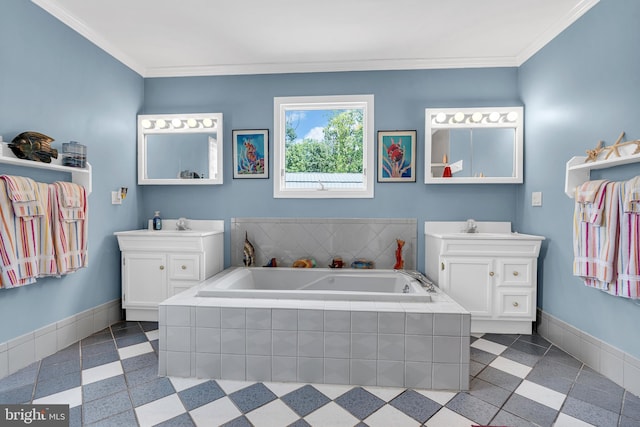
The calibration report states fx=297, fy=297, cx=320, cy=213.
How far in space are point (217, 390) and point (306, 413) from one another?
56 cm

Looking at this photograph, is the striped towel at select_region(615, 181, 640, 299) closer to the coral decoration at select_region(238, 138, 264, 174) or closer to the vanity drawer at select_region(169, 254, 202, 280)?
the coral decoration at select_region(238, 138, 264, 174)

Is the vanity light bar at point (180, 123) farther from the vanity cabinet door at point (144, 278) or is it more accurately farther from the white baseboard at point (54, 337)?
the white baseboard at point (54, 337)

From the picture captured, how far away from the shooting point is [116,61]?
2.77 m

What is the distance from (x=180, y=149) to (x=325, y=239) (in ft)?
5.84

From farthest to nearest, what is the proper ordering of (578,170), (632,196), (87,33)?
(87,33), (578,170), (632,196)

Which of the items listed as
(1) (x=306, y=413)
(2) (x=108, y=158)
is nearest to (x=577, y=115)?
(1) (x=306, y=413)

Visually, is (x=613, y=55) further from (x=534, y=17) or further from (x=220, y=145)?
(x=220, y=145)

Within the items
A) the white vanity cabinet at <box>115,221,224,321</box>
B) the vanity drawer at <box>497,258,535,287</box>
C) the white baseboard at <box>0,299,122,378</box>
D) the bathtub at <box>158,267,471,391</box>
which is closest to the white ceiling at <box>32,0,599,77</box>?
the white vanity cabinet at <box>115,221,224,321</box>

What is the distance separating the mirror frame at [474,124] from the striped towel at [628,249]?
3.70 feet

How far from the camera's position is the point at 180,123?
3039mm

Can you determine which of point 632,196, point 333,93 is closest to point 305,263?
point 333,93

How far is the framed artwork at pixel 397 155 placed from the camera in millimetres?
2932

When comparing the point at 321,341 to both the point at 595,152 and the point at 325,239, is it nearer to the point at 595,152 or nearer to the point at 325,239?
the point at 325,239

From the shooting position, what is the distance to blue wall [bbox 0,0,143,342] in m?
1.91
